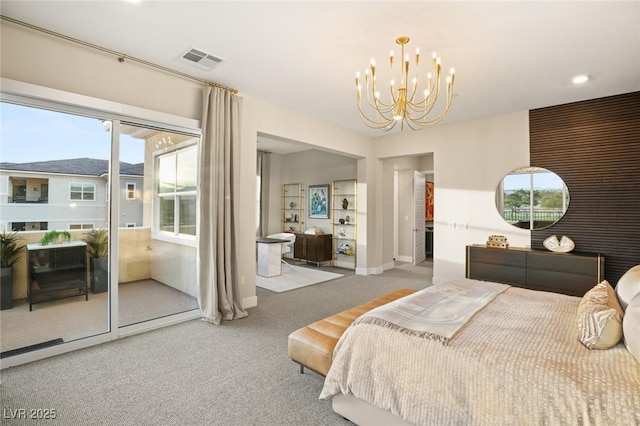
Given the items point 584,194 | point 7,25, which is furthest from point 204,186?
point 584,194

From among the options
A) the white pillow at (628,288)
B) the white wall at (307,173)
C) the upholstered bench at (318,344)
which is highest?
the white wall at (307,173)

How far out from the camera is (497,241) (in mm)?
4656

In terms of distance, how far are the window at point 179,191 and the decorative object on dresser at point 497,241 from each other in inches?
169

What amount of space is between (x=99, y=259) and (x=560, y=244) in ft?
18.7

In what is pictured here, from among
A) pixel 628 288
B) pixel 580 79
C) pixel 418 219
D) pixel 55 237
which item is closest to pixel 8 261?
pixel 55 237

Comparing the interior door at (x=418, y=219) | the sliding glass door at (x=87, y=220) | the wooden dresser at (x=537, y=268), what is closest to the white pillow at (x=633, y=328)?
the wooden dresser at (x=537, y=268)

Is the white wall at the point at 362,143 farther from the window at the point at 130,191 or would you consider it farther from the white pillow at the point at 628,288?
the white pillow at the point at 628,288

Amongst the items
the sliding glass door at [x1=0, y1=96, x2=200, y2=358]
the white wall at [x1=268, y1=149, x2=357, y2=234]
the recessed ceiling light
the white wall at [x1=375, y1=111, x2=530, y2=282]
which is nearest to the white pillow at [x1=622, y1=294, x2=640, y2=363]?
the recessed ceiling light

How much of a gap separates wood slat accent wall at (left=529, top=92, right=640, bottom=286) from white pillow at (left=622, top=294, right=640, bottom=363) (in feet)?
11.2

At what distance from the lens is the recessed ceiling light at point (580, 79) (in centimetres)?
345

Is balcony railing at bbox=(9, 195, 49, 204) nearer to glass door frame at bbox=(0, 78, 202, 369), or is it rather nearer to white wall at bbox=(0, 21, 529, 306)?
glass door frame at bbox=(0, 78, 202, 369)

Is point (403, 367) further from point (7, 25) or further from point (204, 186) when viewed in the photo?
point (7, 25)

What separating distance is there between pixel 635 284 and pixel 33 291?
15.5 ft

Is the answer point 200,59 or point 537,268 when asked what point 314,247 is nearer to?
point 537,268
